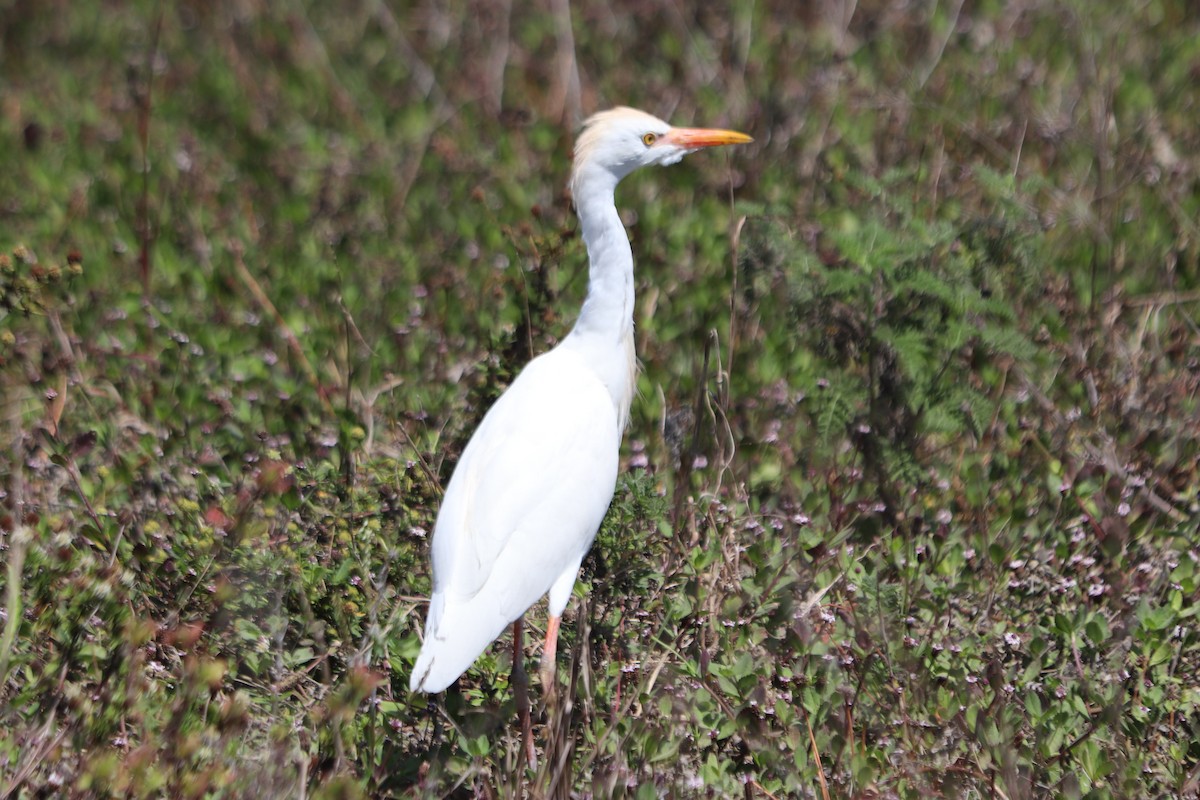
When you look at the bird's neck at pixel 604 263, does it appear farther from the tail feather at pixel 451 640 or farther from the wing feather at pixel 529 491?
the tail feather at pixel 451 640

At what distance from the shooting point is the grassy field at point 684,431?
256 cm

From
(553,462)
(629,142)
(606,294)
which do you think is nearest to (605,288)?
(606,294)

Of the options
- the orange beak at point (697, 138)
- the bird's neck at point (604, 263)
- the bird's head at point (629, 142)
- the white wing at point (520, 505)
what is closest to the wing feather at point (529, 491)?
the white wing at point (520, 505)

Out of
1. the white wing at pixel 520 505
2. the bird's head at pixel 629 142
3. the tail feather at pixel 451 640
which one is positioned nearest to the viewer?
the tail feather at pixel 451 640

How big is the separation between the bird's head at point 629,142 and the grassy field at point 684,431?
401 millimetres

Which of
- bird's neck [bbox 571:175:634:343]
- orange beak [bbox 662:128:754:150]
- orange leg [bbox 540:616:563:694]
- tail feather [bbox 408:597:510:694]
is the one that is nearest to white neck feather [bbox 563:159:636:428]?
bird's neck [bbox 571:175:634:343]

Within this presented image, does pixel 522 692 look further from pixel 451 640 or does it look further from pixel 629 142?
pixel 629 142

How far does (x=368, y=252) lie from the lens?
4.73 metres

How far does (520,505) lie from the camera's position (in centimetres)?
284

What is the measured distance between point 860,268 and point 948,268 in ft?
0.76

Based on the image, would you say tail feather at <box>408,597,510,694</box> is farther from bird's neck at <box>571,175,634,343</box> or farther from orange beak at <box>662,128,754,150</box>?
orange beak at <box>662,128,754,150</box>

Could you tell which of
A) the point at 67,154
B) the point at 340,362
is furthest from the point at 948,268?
the point at 67,154

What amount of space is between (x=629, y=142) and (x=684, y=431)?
34.4 inches

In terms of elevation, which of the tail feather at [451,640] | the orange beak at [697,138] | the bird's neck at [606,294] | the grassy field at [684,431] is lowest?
the grassy field at [684,431]
